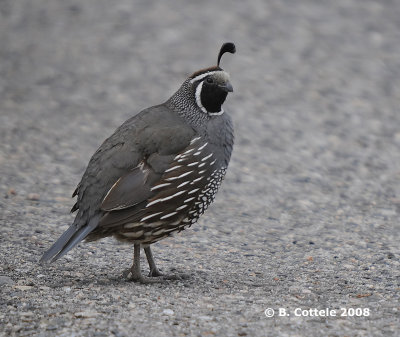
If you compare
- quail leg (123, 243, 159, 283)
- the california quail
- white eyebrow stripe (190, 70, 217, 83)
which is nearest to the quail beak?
white eyebrow stripe (190, 70, 217, 83)

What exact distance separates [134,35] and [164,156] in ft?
29.7

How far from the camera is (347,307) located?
223 inches

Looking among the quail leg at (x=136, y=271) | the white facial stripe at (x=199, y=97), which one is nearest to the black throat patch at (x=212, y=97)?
the white facial stripe at (x=199, y=97)

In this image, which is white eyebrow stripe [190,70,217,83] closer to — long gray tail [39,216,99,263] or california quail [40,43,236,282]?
california quail [40,43,236,282]

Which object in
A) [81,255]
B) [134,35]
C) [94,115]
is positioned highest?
[134,35]

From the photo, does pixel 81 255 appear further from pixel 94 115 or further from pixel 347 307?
pixel 94 115

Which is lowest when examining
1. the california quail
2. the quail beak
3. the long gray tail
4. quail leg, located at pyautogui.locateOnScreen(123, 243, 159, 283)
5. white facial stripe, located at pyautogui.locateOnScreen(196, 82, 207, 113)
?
quail leg, located at pyautogui.locateOnScreen(123, 243, 159, 283)

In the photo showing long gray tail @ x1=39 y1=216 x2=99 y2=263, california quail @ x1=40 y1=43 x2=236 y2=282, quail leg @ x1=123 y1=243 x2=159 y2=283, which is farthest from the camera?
quail leg @ x1=123 y1=243 x2=159 y2=283

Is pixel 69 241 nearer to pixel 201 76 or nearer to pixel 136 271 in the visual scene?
pixel 136 271

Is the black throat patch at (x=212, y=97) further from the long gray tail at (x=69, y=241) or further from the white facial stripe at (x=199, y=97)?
the long gray tail at (x=69, y=241)

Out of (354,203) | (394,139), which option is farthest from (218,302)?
(394,139)

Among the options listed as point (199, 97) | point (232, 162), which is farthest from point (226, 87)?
point (232, 162)

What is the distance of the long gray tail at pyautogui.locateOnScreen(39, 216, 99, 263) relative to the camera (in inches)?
230

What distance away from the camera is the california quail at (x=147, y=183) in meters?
Answer: 6.05
